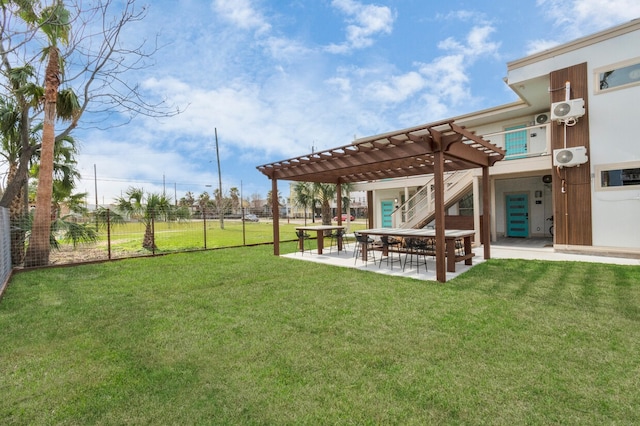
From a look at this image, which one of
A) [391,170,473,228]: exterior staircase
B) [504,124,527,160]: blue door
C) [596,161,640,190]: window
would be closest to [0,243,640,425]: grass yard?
[596,161,640,190]: window

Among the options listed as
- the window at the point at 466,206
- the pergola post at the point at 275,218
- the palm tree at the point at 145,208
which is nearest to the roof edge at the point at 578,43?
the window at the point at 466,206

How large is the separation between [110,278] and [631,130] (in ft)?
46.0

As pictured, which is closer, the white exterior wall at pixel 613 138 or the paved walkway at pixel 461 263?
the paved walkway at pixel 461 263

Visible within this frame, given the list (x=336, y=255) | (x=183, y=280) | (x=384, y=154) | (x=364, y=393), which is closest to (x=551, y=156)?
(x=384, y=154)

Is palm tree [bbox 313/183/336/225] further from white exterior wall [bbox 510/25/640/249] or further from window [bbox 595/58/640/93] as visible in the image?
window [bbox 595/58/640/93]

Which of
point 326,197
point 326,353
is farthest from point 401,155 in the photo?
point 326,197

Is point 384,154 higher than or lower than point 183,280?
higher

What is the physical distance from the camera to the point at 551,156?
31.5 ft

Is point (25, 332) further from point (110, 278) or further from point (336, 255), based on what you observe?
point (336, 255)

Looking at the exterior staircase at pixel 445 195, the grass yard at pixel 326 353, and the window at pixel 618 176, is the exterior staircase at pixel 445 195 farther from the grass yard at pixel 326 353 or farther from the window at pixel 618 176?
the grass yard at pixel 326 353

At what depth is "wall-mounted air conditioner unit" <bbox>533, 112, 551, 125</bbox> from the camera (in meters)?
11.8

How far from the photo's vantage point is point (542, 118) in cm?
1192

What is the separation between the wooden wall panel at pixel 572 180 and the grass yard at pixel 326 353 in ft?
12.0

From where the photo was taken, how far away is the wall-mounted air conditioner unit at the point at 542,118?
11761 mm
